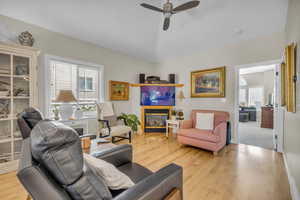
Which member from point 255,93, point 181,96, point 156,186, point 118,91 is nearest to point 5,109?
point 118,91

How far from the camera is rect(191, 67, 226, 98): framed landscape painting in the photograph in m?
3.72

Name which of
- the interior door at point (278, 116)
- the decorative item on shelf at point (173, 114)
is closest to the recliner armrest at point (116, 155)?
the decorative item on shelf at point (173, 114)

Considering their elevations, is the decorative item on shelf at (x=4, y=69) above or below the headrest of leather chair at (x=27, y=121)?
above

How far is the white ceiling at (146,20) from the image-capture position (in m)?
2.40

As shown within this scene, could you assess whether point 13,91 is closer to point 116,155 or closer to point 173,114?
point 116,155

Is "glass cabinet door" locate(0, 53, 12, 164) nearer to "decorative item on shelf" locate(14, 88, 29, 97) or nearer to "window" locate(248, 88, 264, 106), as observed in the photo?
"decorative item on shelf" locate(14, 88, 29, 97)

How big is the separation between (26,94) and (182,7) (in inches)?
116

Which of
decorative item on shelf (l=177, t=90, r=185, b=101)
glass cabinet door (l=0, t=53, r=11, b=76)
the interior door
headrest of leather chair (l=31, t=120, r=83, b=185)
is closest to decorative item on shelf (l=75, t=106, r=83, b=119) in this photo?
glass cabinet door (l=0, t=53, r=11, b=76)

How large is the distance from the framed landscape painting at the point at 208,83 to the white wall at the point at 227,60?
12cm

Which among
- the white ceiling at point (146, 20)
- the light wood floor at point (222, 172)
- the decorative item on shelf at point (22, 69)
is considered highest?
the white ceiling at point (146, 20)

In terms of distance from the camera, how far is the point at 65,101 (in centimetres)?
265

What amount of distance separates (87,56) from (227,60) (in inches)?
145

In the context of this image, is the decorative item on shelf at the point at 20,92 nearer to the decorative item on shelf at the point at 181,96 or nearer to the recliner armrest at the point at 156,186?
the recliner armrest at the point at 156,186

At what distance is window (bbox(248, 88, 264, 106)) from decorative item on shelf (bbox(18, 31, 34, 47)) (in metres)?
9.38
